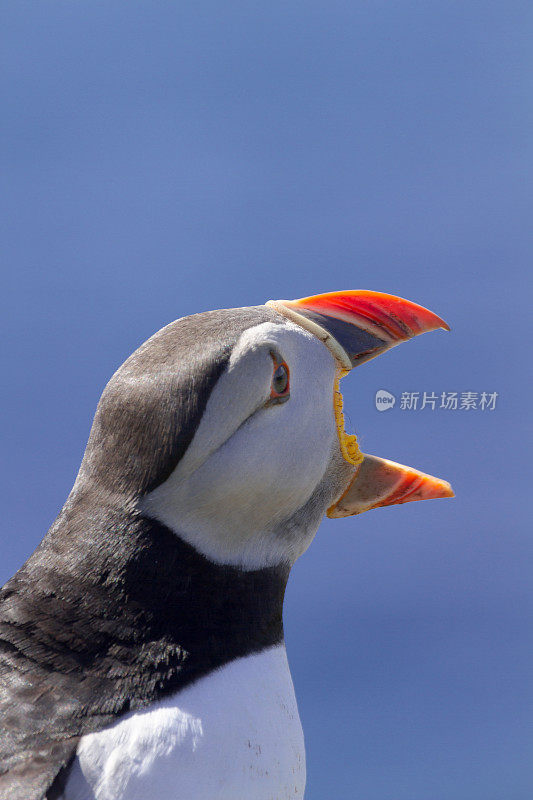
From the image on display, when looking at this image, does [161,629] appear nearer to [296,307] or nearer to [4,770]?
[4,770]

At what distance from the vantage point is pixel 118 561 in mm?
2143

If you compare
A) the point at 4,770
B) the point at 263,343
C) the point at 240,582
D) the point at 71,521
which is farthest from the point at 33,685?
the point at 263,343

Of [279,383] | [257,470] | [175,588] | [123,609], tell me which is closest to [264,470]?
[257,470]

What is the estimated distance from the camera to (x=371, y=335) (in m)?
2.68

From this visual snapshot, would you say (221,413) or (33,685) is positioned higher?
(221,413)

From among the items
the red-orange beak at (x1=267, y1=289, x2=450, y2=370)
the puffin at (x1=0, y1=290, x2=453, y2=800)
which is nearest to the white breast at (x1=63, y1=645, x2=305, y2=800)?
the puffin at (x1=0, y1=290, x2=453, y2=800)

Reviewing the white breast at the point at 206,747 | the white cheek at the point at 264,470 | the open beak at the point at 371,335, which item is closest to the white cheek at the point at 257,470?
the white cheek at the point at 264,470

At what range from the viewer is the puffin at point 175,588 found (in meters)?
1.96

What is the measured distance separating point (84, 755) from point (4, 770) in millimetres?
160

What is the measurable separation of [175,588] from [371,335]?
950mm

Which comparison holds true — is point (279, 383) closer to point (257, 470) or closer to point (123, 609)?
point (257, 470)

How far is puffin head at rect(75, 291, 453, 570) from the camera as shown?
2178mm

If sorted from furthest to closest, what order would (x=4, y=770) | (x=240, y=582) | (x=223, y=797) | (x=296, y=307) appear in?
(x=296, y=307)
(x=240, y=582)
(x=223, y=797)
(x=4, y=770)

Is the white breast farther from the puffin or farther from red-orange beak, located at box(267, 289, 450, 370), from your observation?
red-orange beak, located at box(267, 289, 450, 370)
